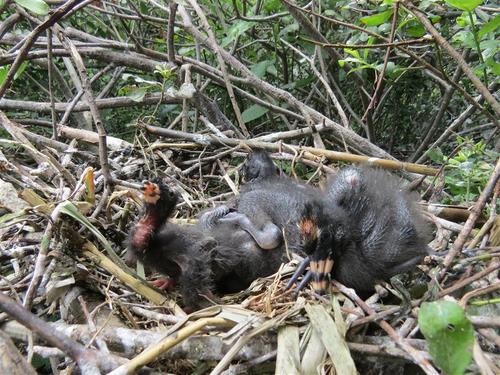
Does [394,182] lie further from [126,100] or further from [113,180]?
[126,100]

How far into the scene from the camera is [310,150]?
2.33 m

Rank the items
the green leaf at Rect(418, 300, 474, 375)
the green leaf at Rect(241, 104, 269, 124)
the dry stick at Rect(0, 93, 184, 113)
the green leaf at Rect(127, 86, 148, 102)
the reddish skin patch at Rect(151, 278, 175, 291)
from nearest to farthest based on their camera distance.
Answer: the green leaf at Rect(418, 300, 474, 375)
the reddish skin patch at Rect(151, 278, 175, 291)
the green leaf at Rect(127, 86, 148, 102)
the dry stick at Rect(0, 93, 184, 113)
the green leaf at Rect(241, 104, 269, 124)

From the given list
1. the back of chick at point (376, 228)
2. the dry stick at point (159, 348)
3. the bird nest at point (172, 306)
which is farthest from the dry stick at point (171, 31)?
the dry stick at point (159, 348)

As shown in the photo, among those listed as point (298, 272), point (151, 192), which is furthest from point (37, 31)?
point (298, 272)

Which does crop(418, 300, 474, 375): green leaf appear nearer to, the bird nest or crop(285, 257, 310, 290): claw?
the bird nest

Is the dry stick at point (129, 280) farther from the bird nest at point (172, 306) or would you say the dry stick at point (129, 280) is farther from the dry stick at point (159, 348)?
the dry stick at point (159, 348)

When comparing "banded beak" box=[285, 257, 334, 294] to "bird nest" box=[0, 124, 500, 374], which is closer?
"bird nest" box=[0, 124, 500, 374]

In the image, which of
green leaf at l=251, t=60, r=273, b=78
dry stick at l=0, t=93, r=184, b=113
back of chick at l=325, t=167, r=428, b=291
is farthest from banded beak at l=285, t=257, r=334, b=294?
green leaf at l=251, t=60, r=273, b=78

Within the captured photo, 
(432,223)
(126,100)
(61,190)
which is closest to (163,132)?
(126,100)

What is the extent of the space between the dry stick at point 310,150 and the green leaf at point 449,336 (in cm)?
138

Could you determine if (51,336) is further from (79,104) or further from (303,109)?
(79,104)

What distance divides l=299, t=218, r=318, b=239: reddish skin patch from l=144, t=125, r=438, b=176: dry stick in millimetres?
765

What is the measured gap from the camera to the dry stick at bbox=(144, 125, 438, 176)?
7.16 feet

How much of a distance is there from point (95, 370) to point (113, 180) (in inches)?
40.3
